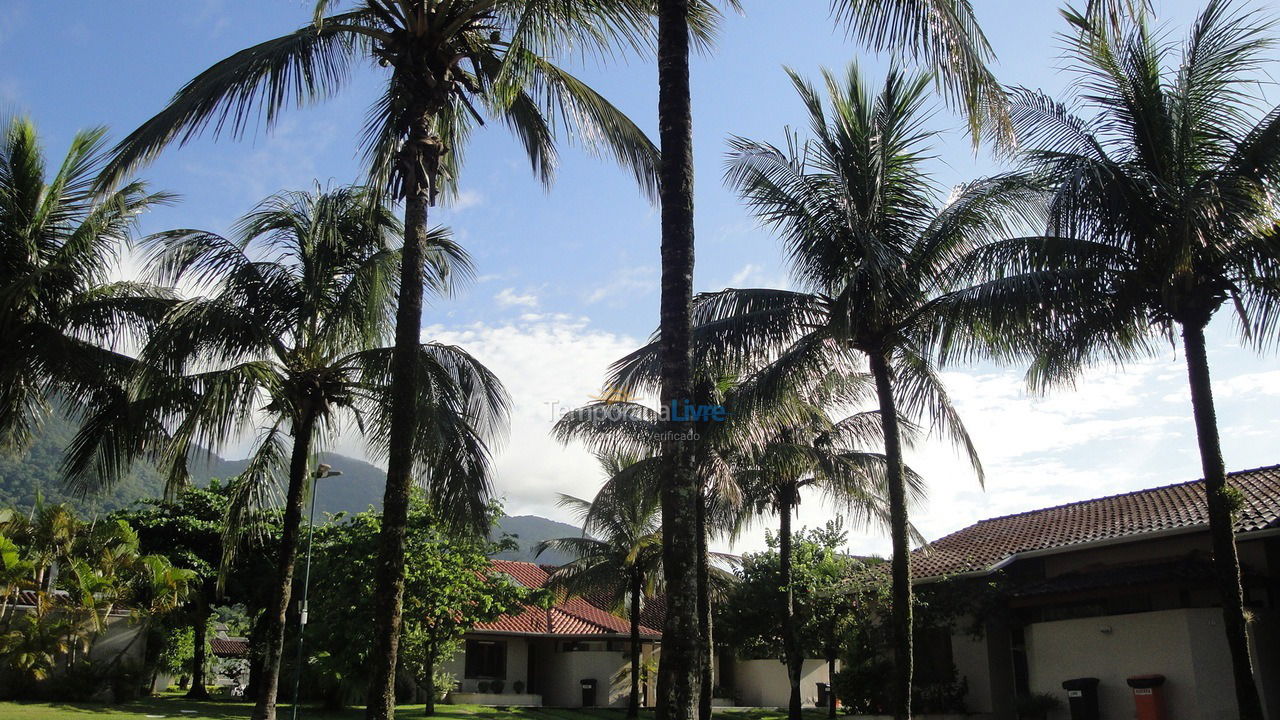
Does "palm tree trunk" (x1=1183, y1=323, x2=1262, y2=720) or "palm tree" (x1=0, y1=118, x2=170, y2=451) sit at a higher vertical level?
"palm tree" (x1=0, y1=118, x2=170, y2=451)

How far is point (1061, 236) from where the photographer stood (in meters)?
12.7

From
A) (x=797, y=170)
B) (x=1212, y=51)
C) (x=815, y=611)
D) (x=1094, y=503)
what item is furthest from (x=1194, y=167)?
(x=815, y=611)

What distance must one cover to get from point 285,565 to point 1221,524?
1315 centimetres

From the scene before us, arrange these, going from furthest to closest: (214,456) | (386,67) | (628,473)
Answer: (628,473) → (214,456) → (386,67)

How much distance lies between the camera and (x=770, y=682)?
37250 millimetres

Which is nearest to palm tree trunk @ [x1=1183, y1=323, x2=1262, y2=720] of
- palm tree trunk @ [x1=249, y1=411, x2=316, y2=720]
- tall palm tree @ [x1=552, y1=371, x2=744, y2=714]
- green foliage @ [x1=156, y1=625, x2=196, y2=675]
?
tall palm tree @ [x1=552, y1=371, x2=744, y2=714]

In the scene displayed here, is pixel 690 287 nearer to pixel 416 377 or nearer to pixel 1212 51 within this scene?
pixel 416 377

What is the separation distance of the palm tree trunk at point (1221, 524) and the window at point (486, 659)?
27.3 meters

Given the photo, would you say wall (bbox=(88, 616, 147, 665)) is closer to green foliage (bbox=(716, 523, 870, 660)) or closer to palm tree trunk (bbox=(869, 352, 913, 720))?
green foliage (bbox=(716, 523, 870, 660))

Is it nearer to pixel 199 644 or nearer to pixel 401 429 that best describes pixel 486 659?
pixel 199 644

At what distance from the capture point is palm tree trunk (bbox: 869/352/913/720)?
12500 mm

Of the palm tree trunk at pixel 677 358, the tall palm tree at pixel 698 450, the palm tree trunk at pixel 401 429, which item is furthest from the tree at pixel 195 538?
the palm tree trunk at pixel 677 358

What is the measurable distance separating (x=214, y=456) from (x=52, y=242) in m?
4.90

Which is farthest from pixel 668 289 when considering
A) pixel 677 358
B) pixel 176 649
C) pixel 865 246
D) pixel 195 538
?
pixel 176 649
